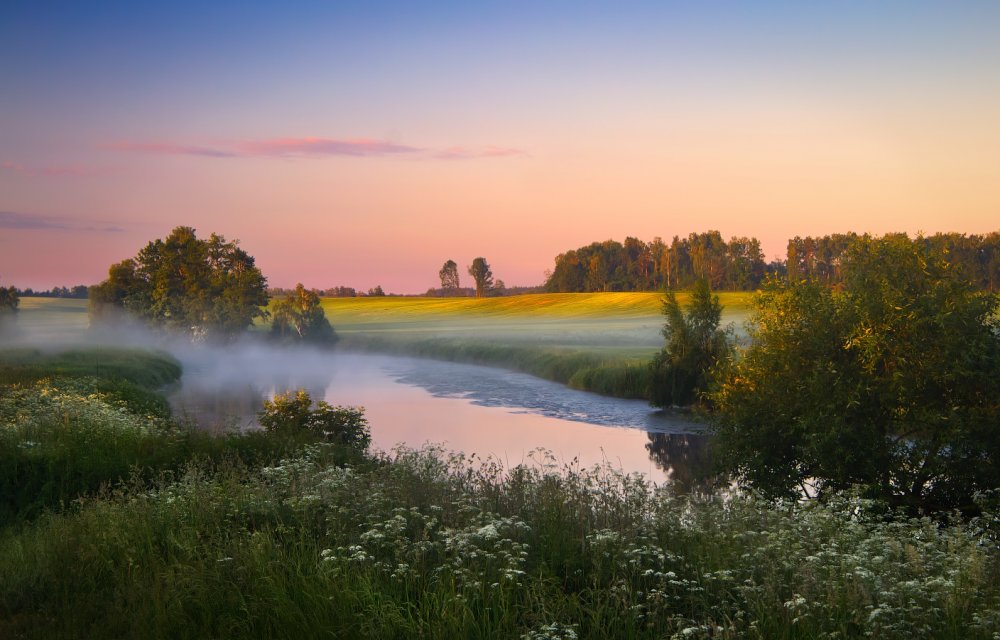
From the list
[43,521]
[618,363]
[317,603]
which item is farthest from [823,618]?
[618,363]

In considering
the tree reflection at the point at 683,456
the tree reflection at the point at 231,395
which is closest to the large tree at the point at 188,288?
the tree reflection at the point at 231,395

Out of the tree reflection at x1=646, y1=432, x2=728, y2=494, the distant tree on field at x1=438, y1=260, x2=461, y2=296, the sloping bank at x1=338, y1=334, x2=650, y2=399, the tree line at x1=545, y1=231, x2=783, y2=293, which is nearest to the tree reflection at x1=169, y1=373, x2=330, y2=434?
the tree reflection at x1=646, y1=432, x2=728, y2=494

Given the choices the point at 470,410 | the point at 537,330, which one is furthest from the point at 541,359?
the point at 537,330

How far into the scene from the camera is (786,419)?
16.3 metres

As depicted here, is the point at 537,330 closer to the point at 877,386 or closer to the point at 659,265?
the point at 659,265

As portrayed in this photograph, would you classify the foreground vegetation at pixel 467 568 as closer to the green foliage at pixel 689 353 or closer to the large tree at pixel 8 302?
the green foliage at pixel 689 353

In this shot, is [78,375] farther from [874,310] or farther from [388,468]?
[874,310]

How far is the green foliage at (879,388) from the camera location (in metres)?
14.7

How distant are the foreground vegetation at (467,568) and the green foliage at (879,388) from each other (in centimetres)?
664

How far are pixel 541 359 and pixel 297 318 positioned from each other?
27.7 m

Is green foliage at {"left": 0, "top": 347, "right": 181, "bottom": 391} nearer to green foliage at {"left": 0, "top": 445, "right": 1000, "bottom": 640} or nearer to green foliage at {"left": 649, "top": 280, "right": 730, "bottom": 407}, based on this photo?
green foliage at {"left": 0, "top": 445, "right": 1000, "bottom": 640}

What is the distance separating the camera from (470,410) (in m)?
35.3

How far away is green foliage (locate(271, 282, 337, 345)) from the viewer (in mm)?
69875

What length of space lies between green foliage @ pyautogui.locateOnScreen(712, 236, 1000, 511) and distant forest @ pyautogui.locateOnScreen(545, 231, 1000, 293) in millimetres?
64899
